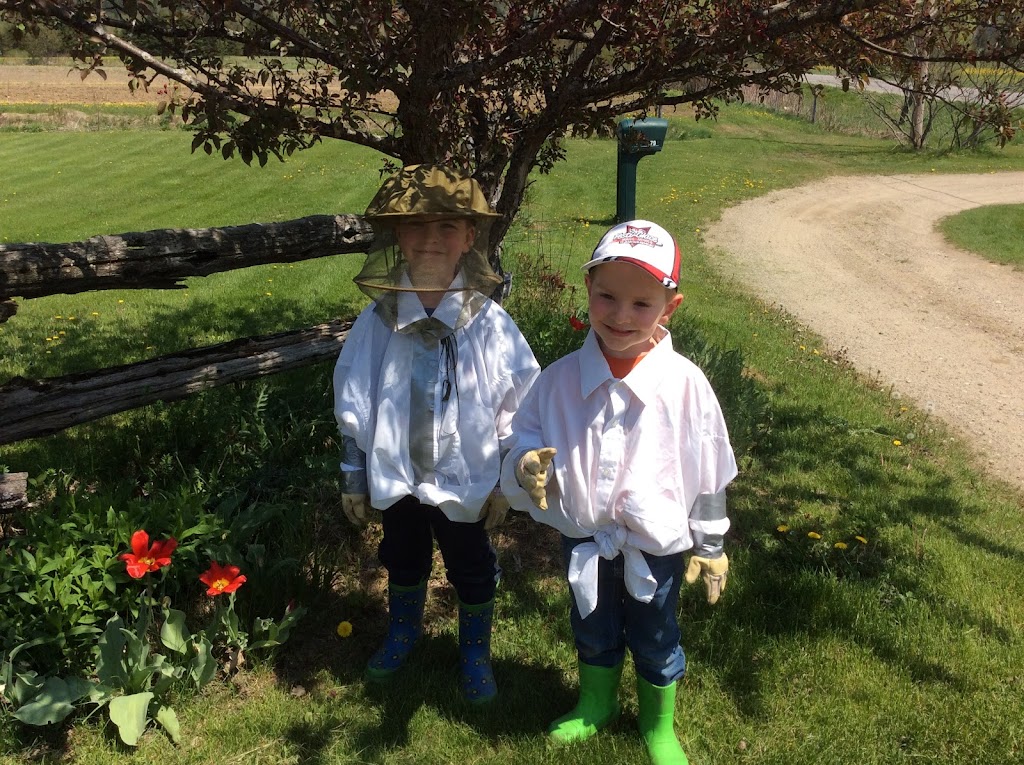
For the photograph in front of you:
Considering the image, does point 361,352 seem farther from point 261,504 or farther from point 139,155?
point 139,155

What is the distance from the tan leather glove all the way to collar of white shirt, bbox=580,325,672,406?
48 cm

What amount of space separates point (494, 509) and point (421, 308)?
0.66 metres

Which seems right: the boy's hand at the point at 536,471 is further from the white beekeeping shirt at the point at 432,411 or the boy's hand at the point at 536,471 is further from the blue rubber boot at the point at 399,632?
the blue rubber boot at the point at 399,632

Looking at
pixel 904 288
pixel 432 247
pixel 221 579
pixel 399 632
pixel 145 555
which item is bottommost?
pixel 904 288

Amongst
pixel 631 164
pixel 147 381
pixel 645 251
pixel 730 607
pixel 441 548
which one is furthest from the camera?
pixel 631 164

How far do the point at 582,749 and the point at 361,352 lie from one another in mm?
1398

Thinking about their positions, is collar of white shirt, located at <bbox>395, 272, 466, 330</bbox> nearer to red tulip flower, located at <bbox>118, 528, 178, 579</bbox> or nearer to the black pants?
the black pants

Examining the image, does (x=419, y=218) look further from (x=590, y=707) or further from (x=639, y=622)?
(x=590, y=707)

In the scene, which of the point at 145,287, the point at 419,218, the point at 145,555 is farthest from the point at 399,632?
the point at 145,287

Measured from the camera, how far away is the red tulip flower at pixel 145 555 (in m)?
2.38

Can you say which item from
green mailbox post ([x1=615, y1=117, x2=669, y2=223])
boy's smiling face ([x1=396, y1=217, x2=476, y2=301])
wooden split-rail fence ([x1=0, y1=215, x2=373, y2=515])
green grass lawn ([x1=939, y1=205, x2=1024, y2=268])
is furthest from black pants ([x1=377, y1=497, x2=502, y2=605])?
green grass lawn ([x1=939, y1=205, x2=1024, y2=268])

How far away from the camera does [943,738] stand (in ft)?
7.91

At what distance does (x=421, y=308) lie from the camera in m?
2.29

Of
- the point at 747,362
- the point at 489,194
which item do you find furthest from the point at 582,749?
the point at 747,362
